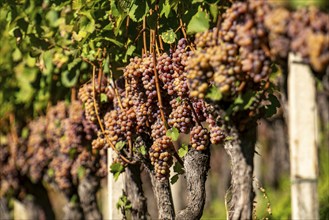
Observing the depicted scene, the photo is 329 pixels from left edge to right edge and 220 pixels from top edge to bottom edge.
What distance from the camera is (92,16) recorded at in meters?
5.22

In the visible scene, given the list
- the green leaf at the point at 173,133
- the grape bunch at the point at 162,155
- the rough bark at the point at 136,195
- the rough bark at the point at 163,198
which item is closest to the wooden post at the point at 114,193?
the rough bark at the point at 136,195

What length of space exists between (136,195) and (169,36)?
1717 millimetres

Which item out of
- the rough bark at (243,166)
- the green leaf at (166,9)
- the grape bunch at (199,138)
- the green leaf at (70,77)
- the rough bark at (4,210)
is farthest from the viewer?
the rough bark at (4,210)

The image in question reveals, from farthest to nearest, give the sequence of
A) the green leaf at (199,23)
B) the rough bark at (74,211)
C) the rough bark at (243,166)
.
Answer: the rough bark at (74,211), the green leaf at (199,23), the rough bark at (243,166)

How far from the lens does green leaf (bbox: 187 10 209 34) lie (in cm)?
376

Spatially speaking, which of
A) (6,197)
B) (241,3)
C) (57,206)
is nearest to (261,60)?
(241,3)

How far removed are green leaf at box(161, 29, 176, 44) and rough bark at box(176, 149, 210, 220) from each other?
2.32 ft

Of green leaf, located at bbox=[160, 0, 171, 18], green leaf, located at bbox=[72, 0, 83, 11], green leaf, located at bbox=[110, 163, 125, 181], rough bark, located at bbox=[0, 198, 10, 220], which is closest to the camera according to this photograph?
green leaf, located at bbox=[160, 0, 171, 18]

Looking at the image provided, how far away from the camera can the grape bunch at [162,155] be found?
14.9 ft

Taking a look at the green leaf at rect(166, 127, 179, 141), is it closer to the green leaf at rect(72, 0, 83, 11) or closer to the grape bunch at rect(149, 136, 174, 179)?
the grape bunch at rect(149, 136, 174, 179)

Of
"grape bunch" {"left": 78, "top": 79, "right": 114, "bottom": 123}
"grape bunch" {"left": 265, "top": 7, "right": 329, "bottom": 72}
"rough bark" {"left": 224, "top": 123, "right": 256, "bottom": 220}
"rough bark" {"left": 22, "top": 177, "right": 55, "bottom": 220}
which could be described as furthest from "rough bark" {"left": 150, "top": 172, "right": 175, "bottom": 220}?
"rough bark" {"left": 22, "top": 177, "right": 55, "bottom": 220}

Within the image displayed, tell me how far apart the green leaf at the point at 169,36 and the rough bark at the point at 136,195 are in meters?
1.51

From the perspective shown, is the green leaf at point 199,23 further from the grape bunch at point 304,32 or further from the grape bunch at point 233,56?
the grape bunch at point 304,32

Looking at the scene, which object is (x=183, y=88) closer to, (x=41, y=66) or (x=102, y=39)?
(x=102, y=39)
